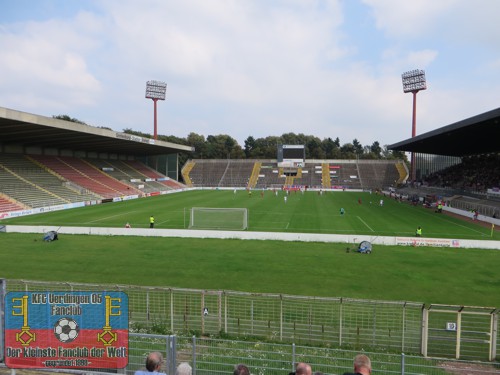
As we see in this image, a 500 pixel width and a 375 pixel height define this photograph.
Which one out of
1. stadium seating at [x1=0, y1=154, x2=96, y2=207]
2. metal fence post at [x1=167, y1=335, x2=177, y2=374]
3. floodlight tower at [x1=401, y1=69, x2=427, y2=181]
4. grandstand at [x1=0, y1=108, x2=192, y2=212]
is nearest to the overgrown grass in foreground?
metal fence post at [x1=167, y1=335, x2=177, y2=374]

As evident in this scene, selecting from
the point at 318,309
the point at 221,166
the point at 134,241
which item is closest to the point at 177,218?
the point at 134,241

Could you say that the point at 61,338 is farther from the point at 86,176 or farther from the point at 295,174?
the point at 295,174

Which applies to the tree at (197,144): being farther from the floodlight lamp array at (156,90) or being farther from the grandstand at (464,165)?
the grandstand at (464,165)

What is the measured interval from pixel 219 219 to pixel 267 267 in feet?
51.8

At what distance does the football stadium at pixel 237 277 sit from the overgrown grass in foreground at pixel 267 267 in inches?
5.1

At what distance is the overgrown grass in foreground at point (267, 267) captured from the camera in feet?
48.9

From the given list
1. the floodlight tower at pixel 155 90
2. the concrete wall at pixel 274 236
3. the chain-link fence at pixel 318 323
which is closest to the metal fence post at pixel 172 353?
the chain-link fence at pixel 318 323

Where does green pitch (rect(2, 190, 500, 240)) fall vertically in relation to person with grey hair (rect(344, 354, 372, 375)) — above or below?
below

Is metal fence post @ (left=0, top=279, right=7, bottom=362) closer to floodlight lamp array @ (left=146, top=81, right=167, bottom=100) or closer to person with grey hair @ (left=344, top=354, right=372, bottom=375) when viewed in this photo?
person with grey hair @ (left=344, top=354, right=372, bottom=375)

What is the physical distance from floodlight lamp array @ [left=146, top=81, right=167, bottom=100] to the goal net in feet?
192

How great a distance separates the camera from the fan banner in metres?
6.30

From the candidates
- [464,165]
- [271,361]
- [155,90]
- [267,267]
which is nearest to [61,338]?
[271,361]

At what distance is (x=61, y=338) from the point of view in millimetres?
6863

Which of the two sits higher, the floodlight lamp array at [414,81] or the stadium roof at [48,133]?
the floodlight lamp array at [414,81]
